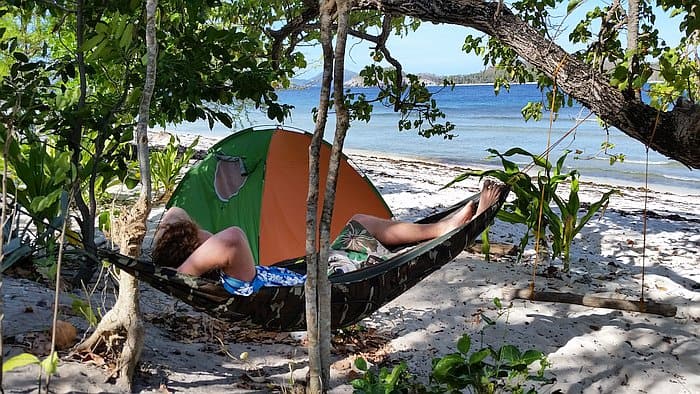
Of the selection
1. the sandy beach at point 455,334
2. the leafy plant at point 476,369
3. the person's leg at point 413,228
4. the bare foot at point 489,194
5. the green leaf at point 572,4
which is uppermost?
the green leaf at point 572,4

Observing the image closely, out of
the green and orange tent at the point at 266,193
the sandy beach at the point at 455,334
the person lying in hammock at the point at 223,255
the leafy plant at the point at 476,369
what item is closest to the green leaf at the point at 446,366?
the leafy plant at the point at 476,369

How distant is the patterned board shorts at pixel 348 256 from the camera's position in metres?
2.08

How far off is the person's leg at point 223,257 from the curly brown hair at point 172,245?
8cm

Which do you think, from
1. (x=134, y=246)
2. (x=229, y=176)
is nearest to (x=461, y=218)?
(x=229, y=176)

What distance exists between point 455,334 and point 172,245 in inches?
44.3

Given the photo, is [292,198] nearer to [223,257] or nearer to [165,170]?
[223,257]

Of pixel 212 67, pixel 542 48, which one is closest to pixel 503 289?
pixel 542 48

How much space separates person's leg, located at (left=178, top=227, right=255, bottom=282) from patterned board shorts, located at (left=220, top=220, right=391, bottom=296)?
11 centimetres

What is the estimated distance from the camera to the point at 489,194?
2336 millimetres

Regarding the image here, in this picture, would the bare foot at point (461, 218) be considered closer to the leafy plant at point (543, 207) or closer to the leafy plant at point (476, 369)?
the leafy plant at point (543, 207)

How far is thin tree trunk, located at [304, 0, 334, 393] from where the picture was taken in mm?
1409

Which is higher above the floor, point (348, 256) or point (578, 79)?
point (578, 79)

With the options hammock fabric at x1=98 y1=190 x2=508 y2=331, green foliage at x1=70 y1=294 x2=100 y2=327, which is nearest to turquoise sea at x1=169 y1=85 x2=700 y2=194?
hammock fabric at x1=98 y1=190 x2=508 y2=331

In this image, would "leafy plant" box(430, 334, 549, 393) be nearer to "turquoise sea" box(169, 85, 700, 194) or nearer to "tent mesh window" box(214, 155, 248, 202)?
"tent mesh window" box(214, 155, 248, 202)
